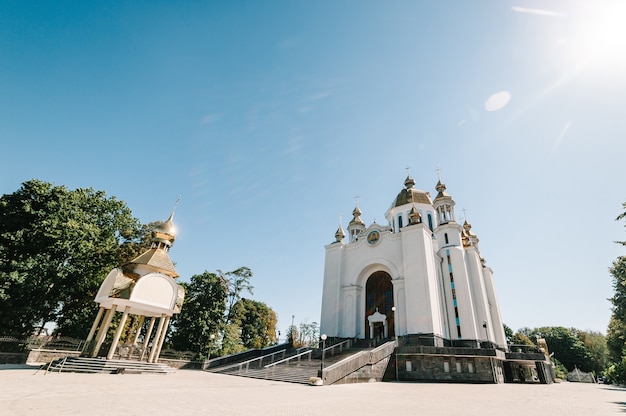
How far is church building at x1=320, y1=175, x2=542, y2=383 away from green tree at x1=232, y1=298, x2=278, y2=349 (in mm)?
19076

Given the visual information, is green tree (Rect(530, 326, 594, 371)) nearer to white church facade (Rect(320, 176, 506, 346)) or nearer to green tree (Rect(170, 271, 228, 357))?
white church facade (Rect(320, 176, 506, 346))

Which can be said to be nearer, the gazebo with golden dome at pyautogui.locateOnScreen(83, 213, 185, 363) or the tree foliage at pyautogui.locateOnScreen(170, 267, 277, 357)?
the gazebo with golden dome at pyautogui.locateOnScreen(83, 213, 185, 363)

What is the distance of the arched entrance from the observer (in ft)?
79.8

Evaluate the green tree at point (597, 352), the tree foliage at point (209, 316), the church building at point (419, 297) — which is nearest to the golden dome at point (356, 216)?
the church building at point (419, 297)

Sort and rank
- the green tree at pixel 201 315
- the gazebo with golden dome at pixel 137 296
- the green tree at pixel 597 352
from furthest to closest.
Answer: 1. the green tree at pixel 597 352
2. the green tree at pixel 201 315
3. the gazebo with golden dome at pixel 137 296

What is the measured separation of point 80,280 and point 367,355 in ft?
68.4

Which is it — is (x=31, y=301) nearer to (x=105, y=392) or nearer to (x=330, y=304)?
(x=105, y=392)

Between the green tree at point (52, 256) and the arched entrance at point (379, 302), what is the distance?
70.8 feet

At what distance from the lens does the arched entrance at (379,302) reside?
24.3 metres

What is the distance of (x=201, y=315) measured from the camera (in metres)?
26.4

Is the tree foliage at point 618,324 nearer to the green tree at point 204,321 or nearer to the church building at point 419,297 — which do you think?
the church building at point 419,297

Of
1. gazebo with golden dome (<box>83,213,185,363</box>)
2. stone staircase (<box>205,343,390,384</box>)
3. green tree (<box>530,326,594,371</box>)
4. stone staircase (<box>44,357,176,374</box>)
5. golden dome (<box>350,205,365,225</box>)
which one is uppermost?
golden dome (<box>350,205,365,225</box>)

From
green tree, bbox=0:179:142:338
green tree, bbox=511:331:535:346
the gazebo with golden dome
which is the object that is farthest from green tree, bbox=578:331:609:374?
green tree, bbox=0:179:142:338

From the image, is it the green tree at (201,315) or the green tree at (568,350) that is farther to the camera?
the green tree at (568,350)
